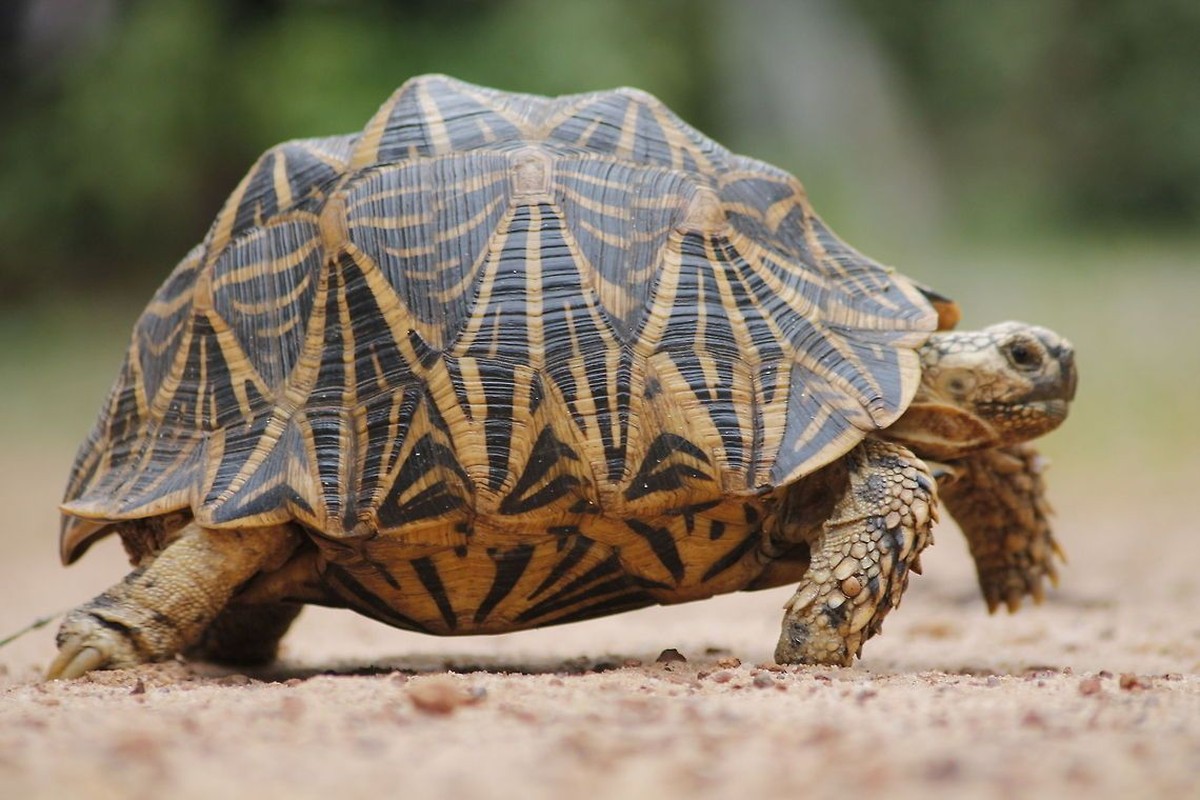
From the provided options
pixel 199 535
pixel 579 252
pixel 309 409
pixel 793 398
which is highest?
pixel 579 252

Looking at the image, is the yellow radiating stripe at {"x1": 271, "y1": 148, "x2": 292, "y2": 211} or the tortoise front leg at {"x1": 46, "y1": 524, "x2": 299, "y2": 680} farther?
the yellow radiating stripe at {"x1": 271, "y1": 148, "x2": 292, "y2": 211}

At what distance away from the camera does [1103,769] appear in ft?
7.45

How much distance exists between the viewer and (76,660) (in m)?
4.11

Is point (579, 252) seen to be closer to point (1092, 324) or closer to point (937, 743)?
point (937, 743)

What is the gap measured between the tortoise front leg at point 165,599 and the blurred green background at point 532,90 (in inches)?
389

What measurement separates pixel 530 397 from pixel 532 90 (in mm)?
12689

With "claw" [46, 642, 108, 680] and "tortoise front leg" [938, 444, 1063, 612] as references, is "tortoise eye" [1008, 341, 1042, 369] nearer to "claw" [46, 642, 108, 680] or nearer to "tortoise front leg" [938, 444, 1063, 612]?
"tortoise front leg" [938, 444, 1063, 612]

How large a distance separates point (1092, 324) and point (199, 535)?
40.3ft

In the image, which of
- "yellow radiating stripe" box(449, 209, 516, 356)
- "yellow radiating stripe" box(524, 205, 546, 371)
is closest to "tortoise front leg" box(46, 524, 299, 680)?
"yellow radiating stripe" box(449, 209, 516, 356)

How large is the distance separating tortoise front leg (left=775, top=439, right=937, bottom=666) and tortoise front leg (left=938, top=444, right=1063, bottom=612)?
1.12m

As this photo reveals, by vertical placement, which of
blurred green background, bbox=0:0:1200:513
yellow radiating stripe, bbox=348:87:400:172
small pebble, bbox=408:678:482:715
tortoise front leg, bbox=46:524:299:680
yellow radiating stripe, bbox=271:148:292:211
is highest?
blurred green background, bbox=0:0:1200:513

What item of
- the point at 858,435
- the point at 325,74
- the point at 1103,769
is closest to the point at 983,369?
the point at 858,435

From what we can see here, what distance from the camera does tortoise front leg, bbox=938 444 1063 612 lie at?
514 cm

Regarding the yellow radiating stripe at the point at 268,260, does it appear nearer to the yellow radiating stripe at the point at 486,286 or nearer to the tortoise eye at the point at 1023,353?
the yellow radiating stripe at the point at 486,286
